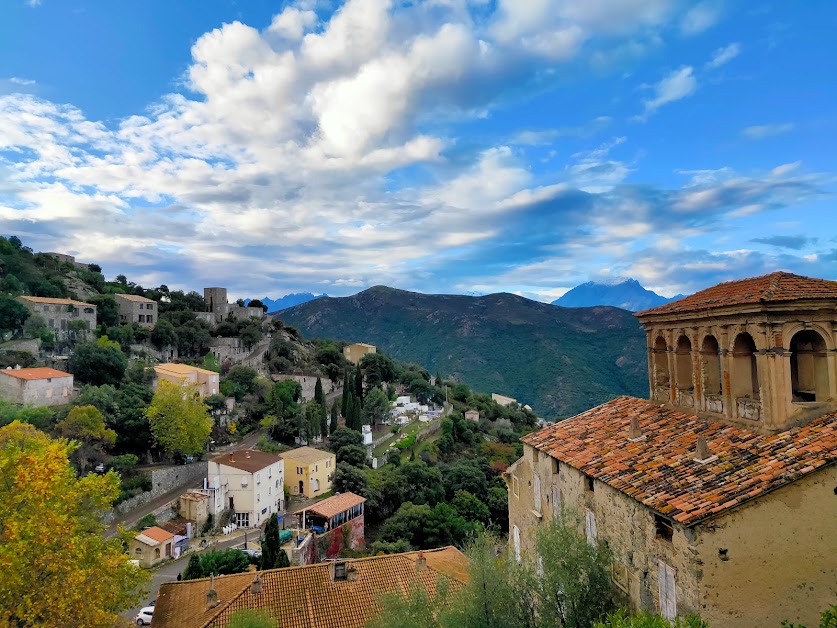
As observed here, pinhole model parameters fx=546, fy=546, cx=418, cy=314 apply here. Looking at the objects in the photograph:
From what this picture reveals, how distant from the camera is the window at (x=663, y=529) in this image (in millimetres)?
9750

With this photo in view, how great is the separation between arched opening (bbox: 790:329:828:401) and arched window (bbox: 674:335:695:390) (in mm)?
2570

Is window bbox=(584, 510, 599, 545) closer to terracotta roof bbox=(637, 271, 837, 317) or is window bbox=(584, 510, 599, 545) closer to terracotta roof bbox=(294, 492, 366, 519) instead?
terracotta roof bbox=(637, 271, 837, 317)

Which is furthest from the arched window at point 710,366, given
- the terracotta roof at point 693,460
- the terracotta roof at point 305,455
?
the terracotta roof at point 305,455

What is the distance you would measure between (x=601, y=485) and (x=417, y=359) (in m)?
166

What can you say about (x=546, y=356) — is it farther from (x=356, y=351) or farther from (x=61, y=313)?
(x=61, y=313)

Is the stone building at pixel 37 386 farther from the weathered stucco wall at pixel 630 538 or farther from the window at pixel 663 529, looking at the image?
the window at pixel 663 529

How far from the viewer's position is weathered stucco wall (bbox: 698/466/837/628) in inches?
347

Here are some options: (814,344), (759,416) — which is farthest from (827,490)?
(814,344)

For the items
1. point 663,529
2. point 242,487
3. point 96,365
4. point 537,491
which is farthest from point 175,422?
point 663,529

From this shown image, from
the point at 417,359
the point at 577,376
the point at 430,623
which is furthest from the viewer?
the point at 417,359

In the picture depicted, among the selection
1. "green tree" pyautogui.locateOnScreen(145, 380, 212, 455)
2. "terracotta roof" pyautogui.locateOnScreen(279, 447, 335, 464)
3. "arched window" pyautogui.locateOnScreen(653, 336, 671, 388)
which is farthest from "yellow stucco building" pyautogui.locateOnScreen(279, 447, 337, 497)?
"arched window" pyautogui.locateOnScreen(653, 336, 671, 388)

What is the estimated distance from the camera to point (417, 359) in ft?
585

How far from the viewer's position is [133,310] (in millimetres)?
77938

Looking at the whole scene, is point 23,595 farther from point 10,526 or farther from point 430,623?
point 430,623
